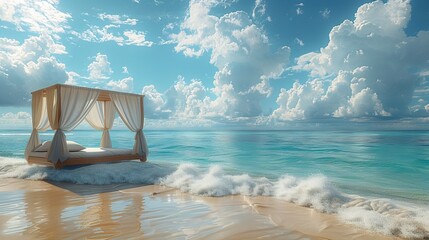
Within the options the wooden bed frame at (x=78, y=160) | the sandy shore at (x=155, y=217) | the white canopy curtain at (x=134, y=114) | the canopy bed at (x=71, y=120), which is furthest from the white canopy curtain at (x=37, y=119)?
the sandy shore at (x=155, y=217)

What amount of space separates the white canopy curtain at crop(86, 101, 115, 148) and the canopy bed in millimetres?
553

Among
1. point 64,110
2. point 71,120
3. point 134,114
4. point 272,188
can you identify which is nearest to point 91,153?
point 71,120

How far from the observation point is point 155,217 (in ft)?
11.7

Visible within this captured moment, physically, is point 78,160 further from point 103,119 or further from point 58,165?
point 103,119

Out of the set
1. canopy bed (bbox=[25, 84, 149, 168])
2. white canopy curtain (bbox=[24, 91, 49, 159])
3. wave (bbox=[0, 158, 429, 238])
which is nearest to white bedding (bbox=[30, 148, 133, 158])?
canopy bed (bbox=[25, 84, 149, 168])

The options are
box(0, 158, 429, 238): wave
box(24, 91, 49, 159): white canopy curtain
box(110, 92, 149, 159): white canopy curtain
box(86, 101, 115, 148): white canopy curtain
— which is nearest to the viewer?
box(0, 158, 429, 238): wave

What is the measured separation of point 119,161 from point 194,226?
19.4ft

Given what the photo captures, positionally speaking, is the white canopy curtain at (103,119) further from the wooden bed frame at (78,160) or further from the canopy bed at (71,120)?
the wooden bed frame at (78,160)

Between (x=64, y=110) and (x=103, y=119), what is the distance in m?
2.77

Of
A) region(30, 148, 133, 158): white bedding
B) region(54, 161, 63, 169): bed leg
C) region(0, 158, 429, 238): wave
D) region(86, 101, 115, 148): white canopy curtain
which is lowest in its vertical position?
region(0, 158, 429, 238): wave

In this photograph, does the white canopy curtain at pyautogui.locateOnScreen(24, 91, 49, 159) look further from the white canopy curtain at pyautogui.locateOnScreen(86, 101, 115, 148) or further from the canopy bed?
the white canopy curtain at pyautogui.locateOnScreen(86, 101, 115, 148)

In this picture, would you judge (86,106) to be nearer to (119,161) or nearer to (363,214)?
(119,161)

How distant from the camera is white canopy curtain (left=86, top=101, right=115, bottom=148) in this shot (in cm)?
1027

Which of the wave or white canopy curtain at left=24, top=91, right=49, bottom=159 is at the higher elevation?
white canopy curtain at left=24, top=91, right=49, bottom=159
